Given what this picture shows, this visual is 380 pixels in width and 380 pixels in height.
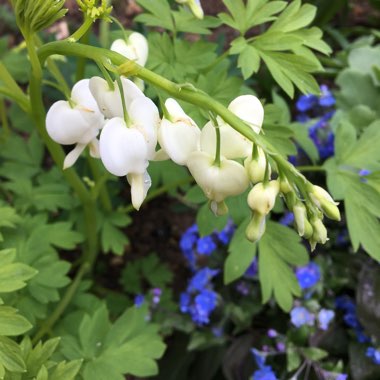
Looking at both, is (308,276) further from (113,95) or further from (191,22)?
(113,95)

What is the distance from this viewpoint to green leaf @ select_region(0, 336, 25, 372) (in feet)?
3.69

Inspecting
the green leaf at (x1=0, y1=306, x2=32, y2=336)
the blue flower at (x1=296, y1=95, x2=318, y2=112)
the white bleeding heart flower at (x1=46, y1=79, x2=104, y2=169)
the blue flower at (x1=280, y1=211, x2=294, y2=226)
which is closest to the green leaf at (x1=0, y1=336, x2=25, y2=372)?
the green leaf at (x1=0, y1=306, x2=32, y2=336)

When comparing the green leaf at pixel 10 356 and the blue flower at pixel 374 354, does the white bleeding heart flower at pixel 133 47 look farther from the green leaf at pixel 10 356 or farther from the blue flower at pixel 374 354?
the blue flower at pixel 374 354

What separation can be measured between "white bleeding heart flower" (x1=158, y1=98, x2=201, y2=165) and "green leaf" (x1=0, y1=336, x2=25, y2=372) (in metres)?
0.55

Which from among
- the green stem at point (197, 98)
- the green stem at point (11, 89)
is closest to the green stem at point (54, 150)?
the green stem at point (11, 89)

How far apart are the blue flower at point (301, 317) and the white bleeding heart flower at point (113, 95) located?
42.9 inches

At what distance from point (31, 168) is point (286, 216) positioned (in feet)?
3.08

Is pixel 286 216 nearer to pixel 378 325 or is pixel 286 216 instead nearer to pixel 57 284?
pixel 378 325

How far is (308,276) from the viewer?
6.02 ft

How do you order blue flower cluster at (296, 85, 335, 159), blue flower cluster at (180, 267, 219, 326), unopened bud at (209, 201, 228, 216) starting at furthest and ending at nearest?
blue flower cluster at (296, 85, 335, 159) < blue flower cluster at (180, 267, 219, 326) < unopened bud at (209, 201, 228, 216)

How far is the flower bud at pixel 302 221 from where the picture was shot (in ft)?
2.79

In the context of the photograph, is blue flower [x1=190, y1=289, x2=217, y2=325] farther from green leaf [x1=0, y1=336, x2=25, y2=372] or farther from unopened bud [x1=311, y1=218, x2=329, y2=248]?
unopened bud [x1=311, y1=218, x2=329, y2=248]

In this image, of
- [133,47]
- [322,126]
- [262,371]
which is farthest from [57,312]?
[322,126]

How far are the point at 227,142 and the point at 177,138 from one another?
0.08m
